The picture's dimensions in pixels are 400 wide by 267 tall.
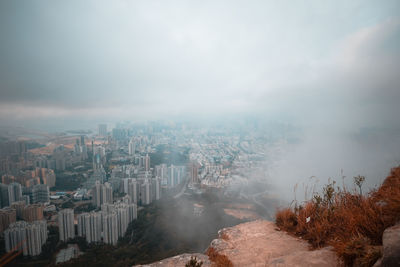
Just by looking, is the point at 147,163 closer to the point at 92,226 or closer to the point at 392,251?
the point at 92,226

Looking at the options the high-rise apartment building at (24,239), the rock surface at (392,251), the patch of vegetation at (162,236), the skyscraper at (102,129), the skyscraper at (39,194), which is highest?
the skyscraper at (102,129)

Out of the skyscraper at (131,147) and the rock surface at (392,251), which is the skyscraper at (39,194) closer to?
the skyscraper at (131,147)

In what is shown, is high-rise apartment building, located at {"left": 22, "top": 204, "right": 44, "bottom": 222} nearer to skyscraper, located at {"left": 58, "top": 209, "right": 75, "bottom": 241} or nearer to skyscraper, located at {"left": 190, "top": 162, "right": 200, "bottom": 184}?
skyscraper, located at {"left": 58, "top": 209, "right": 75, "bottom": 241}

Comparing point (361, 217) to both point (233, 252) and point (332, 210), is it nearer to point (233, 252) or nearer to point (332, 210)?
point (332, 210)

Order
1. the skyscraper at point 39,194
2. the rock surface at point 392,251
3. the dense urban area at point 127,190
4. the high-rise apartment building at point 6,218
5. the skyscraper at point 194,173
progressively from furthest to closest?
the skyscraper at point 194,173
the skyscraper at point 39,194
the high-rise apartment building at point 6,218
the dense urban area at point 127,190
the rock surface at point 392,251

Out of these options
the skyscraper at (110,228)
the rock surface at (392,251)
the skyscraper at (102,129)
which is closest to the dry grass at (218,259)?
the rock surface at (392,251)

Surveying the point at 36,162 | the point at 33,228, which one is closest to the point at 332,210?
the point at 33,228

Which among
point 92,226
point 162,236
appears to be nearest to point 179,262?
point 162,236
